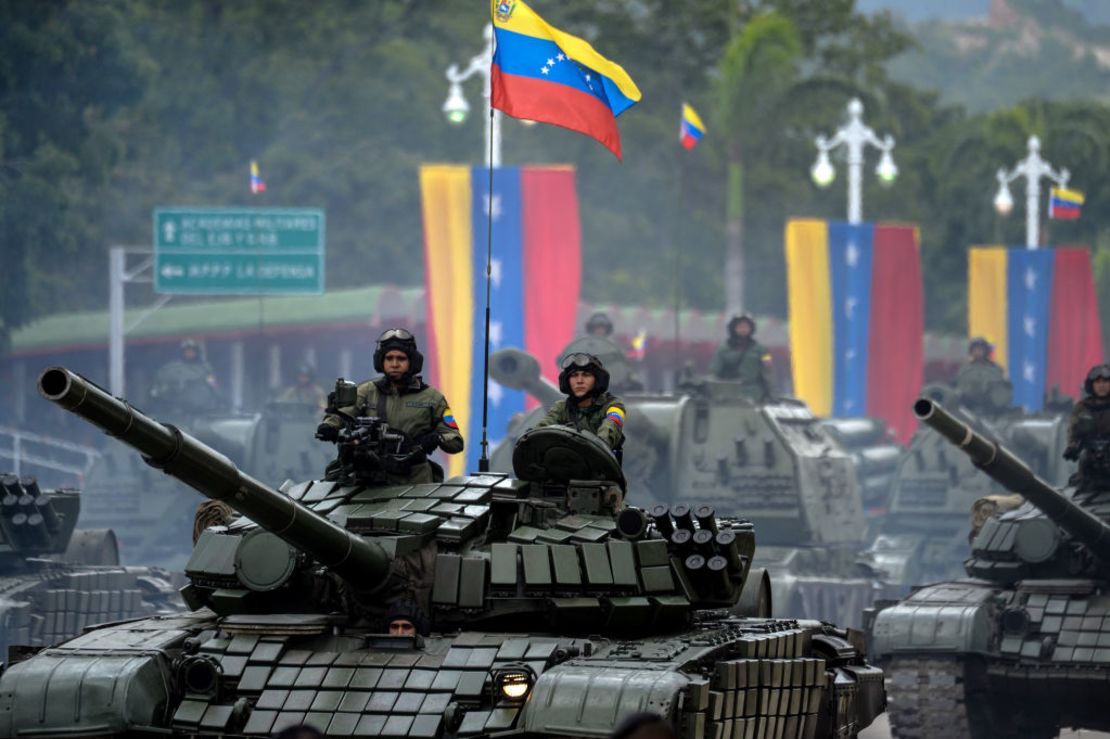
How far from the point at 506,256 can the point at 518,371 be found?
10.3 meters

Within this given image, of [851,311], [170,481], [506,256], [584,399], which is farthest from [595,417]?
[851,311]

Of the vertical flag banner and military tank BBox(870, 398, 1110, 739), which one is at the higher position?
the vertical flag banner

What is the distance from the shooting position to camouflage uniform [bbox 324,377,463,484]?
1725 cm

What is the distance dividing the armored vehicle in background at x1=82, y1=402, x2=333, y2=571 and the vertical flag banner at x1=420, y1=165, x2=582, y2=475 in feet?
8.20

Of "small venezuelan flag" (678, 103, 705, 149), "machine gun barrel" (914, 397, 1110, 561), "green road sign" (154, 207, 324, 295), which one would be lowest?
"machine gun barrel" (914, 397, 1110, 561)

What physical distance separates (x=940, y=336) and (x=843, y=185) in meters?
5.82

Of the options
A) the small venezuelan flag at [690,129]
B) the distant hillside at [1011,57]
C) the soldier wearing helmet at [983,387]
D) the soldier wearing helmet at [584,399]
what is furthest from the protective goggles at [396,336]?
the distant hillside at [1011,57]

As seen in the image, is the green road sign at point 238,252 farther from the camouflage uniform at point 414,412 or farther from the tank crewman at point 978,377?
the camouflage uniform at point 414,412

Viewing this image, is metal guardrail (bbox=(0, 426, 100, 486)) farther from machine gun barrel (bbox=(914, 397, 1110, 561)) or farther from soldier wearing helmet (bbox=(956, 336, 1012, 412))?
machine gun barrel (bbox=(914, 397, 1110, 561))

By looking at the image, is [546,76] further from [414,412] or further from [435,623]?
[435,623]

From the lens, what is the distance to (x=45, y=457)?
52.7m

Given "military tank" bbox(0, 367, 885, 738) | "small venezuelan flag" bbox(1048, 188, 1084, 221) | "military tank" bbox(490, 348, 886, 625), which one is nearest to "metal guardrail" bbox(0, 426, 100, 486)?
"military tank" bbox(490, 348, 886, 625)

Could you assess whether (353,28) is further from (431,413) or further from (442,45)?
(431,413)

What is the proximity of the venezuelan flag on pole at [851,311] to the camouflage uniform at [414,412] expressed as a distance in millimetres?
31562
